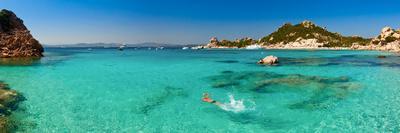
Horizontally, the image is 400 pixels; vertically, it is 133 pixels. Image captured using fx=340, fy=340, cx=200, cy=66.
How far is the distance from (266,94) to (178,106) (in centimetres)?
926

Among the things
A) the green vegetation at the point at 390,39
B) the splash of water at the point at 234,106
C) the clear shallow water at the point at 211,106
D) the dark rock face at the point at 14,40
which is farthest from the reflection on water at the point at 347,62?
the green vegetation at the point at 390,39

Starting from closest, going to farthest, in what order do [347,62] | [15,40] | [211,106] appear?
[211,106] → [347,62] → [15,40]

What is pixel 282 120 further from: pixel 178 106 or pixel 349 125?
pixel 178 106

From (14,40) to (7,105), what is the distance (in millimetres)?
75265

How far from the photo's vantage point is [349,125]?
22.3 m

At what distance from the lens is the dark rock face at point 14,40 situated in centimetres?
9081

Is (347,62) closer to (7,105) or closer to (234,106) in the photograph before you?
(234,106)

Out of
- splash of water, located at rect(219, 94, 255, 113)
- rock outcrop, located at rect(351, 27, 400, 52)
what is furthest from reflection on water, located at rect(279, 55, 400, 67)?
rock outcrop, located at rect(351, 27, 400, 52)

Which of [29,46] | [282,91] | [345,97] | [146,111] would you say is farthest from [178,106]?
[29,46]

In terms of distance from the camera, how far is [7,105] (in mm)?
27422

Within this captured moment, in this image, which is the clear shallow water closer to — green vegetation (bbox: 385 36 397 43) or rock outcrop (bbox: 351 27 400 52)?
rock outcrop (bbox: 351 27 400 52)

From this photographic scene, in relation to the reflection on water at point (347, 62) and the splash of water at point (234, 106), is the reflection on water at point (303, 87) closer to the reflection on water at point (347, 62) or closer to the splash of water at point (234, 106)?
the splash of water at point (234, 106)

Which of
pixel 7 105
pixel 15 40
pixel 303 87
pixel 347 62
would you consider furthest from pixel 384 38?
pixel 7 105

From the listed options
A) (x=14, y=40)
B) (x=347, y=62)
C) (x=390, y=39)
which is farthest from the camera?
(x=390, y=39)
